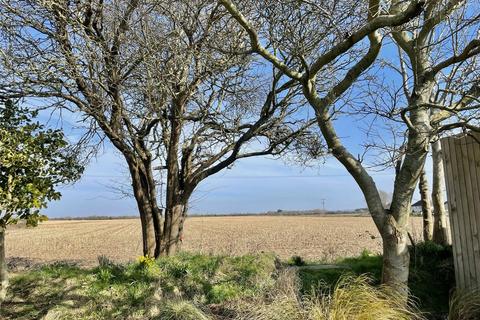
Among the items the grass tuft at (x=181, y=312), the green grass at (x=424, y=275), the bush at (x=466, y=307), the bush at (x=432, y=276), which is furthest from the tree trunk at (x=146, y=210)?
the bush at (x=466, y=307)

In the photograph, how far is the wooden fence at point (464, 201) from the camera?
588 cm

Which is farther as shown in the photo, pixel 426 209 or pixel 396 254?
pixel 426 209

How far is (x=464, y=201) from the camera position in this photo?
606cm

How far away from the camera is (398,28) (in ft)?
15.7

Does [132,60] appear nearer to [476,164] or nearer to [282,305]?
[282,305]

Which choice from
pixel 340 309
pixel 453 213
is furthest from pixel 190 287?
pixel 453 213

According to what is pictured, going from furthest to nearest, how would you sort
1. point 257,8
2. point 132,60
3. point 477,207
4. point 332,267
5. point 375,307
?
point 332,267 → point 132,60 → point 477,207 → point 257,8 → point 375,307

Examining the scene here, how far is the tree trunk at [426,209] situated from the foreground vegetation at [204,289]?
1357mm

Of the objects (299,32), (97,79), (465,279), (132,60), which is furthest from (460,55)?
(97,79)

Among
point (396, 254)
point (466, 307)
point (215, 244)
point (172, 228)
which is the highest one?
point (172, 228)

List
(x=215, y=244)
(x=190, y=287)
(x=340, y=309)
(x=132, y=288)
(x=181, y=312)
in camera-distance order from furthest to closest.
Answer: (x=215, y=244) < (x=190, y=287) < (x=132, y=288) < (x=181, y=312) < (x=340, y=309)

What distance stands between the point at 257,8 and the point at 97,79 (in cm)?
294

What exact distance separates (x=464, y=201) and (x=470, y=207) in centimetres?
12

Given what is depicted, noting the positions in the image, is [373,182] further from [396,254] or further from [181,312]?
[181,312]
